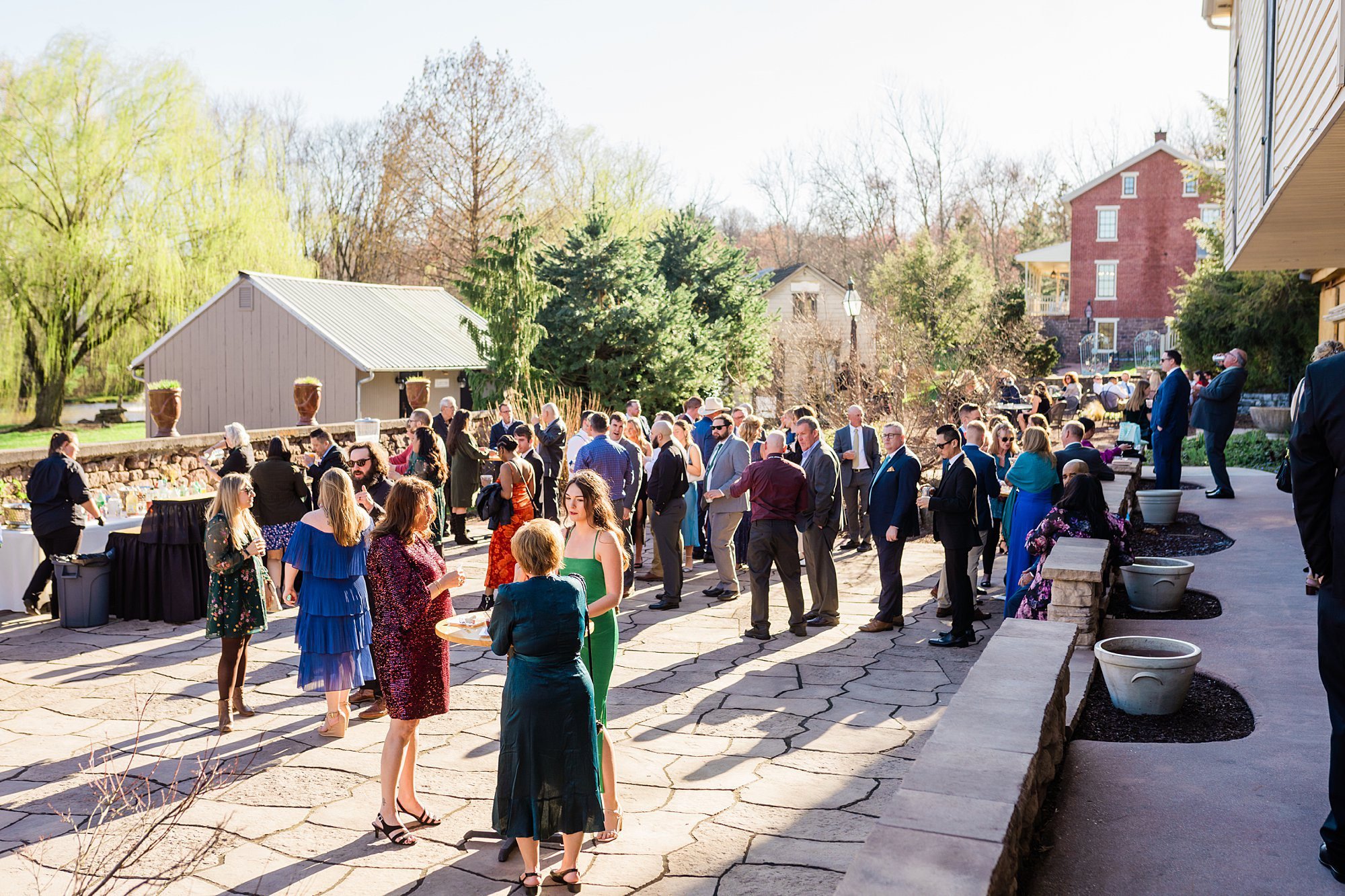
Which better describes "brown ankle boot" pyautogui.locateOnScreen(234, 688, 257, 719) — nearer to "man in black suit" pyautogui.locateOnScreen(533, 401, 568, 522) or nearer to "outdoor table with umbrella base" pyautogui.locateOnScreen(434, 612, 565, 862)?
"outdoor table with umbrella base" pyautogui.locateOnScreen(434, 612, 565, 862)

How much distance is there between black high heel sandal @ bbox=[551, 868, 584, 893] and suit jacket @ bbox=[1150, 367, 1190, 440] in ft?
33.9

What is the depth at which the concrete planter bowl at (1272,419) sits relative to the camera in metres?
18.9

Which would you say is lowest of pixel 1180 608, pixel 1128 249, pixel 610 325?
pixel 1180 608

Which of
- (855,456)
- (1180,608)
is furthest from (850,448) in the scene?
(1180,608)

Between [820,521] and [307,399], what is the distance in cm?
1378

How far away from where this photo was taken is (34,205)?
31.5 m

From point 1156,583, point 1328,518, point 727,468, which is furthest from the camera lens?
point 727,468

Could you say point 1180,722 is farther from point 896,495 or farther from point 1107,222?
point 1107,222

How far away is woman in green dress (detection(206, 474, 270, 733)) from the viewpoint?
23.7 feet

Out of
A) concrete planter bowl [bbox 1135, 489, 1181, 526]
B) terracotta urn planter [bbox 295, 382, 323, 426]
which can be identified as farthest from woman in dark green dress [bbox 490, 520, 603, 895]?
terracotta urn planter [bbox 295, 382, 323, 426]

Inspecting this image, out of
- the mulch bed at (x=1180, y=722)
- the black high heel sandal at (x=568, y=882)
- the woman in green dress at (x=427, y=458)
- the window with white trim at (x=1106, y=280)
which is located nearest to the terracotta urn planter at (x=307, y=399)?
the woman in green dress at (x=427, y=458)

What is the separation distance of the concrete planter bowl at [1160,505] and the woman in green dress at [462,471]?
8292mm

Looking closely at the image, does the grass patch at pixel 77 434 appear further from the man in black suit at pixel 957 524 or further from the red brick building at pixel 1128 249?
the red brick building at pixel 1128 249

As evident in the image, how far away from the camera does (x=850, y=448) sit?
13.5m
